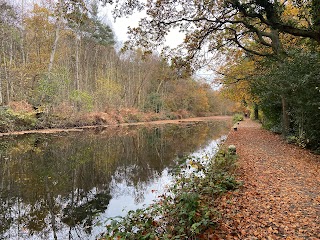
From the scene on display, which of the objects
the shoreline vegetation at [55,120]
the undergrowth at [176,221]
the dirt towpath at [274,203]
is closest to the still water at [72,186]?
the undergrowth at [176,221]

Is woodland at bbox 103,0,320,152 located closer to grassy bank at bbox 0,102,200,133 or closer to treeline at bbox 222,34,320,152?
treeline at bbox 222,34,320,152

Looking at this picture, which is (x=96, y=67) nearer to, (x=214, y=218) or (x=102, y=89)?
(x=102, y=89)

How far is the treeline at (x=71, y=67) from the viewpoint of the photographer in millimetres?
20844

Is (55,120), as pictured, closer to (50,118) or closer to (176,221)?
(50,118)

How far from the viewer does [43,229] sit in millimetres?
4516

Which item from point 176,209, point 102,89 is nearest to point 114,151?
point 176,209

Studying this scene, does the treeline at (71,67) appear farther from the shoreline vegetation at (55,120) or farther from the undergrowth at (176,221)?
the undergrowth at (176,221)

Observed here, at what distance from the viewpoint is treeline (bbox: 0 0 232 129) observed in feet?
68.4

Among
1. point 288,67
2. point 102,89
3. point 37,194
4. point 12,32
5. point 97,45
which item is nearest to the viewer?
point 37,194

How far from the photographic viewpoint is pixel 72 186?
22.6 ft

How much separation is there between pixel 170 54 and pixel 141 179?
5016 millimetres

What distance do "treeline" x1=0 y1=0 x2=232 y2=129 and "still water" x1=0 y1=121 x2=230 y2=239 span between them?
14.0 feet

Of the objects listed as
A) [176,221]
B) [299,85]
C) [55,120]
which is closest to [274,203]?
[176,221]

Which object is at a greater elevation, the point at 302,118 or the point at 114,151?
the point at 302,118
